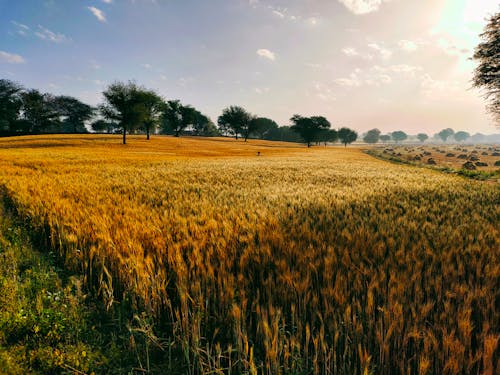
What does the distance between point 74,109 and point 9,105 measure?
3229 cm

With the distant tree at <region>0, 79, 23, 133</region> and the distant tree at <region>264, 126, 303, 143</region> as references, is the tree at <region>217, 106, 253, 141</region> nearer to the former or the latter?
the distant tree at <region>264, 126, 303, 143</region>

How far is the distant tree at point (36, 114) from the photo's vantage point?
315 feet

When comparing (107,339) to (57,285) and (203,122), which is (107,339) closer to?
(57,285)

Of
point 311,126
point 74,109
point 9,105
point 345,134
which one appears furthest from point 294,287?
point 345,134

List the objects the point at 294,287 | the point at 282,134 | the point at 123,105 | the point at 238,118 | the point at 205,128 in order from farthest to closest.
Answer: the point at 282,134 < the point at 205,128 < the point at 238,118 < the point at 123,105 < the point at 294,287

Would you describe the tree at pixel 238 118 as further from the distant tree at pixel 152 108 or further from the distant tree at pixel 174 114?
the distant tree at pixel 152 108

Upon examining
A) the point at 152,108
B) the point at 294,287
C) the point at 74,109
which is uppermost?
the point at 74,109

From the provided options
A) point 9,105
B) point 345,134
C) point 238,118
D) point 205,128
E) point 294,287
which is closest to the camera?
point 294,287

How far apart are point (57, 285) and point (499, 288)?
5462 millimetres

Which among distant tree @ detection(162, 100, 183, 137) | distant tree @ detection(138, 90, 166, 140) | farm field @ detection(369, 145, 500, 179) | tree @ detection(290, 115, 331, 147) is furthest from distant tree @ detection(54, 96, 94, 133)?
farm field @ detection(369, 145, 500, 179)

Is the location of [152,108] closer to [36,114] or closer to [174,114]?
[174,114]

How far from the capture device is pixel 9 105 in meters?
90.6

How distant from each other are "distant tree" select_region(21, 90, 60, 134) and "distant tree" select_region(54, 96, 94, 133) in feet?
36.3

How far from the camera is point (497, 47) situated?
68.8 feet
